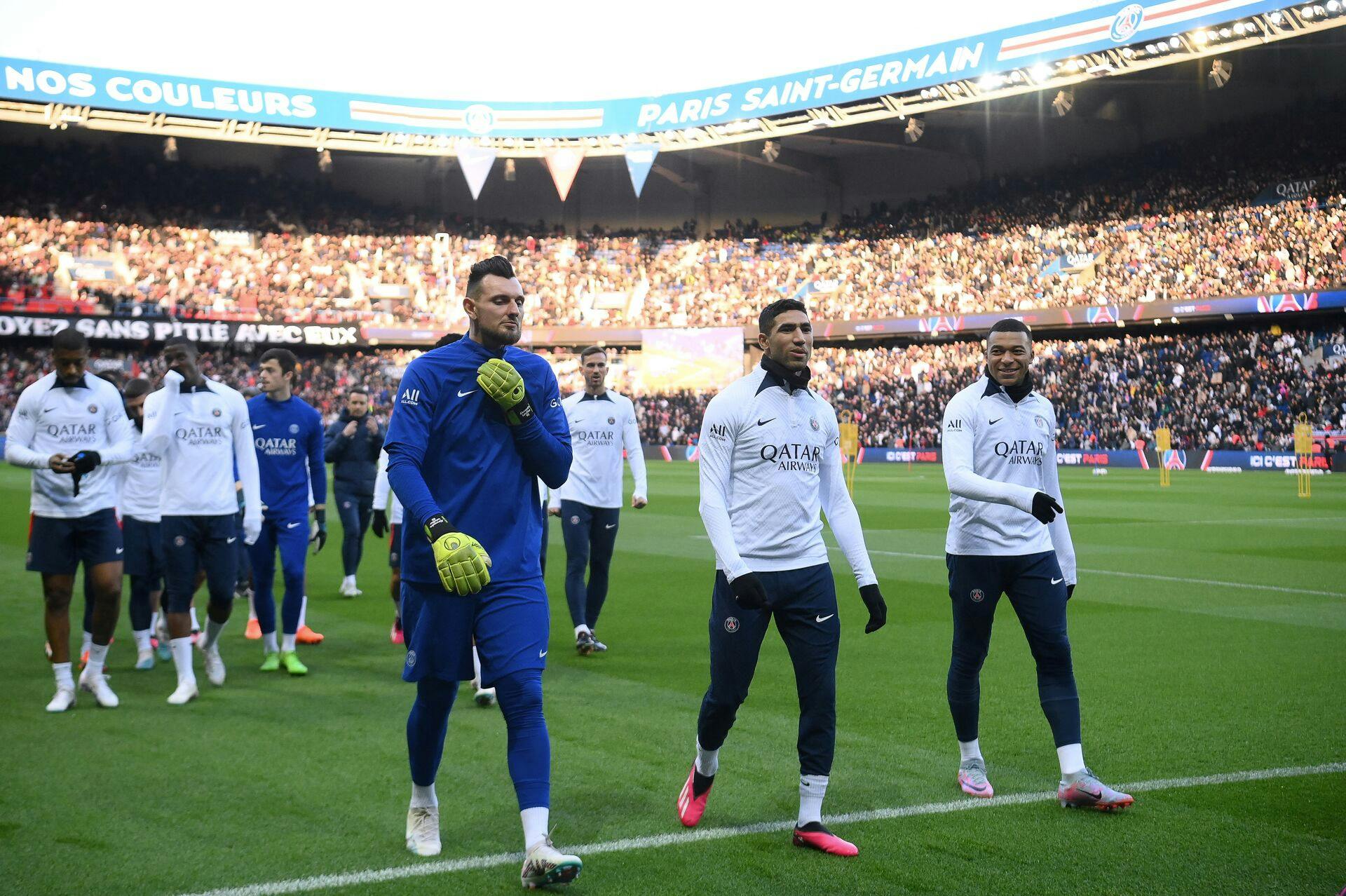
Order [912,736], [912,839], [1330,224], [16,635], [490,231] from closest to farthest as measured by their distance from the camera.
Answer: [912,839] < [912,736] < [16,635] < [1330,224] < [490,231]

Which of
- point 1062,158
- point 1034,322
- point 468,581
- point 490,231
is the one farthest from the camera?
point 490,231

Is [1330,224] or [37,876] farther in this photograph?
[1330,224]

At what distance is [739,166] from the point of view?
187 feet

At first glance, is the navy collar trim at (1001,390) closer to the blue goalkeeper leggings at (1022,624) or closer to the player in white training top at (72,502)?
the blue goalkeeper leggings at (1022,624)

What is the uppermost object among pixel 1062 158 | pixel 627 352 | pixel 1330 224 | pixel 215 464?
pixel 1062 158

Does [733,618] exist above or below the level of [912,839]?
above

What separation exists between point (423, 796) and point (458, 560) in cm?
115

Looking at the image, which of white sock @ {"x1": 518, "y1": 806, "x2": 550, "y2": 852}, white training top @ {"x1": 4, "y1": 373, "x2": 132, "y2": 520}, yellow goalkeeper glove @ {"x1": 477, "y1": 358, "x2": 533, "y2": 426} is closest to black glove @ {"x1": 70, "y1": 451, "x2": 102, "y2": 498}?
white training top @ {"x1": 4, "y1": 373, "x2": 132, "y2": 520}

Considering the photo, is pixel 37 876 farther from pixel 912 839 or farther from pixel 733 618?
pixel 912 839

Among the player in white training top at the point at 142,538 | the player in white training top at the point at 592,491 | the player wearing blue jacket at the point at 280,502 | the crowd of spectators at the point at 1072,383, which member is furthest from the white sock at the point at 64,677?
the crowd of spectators at the point at 1072,383

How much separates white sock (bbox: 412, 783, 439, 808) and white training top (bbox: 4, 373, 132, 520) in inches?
139

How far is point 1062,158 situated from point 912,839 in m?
50.0

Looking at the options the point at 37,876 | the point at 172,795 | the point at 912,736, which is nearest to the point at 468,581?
the point at 37,876

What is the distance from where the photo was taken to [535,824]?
13.5ft
